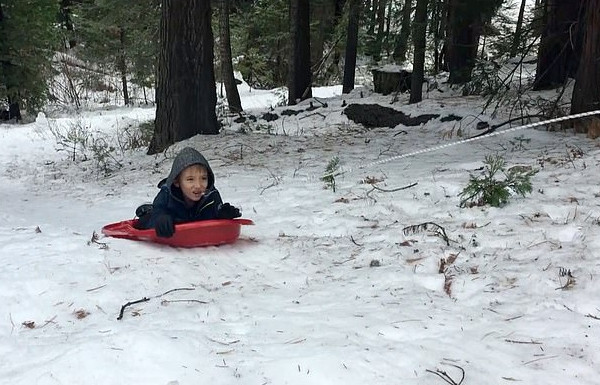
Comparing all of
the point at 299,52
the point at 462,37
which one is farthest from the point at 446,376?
the point at 462,37

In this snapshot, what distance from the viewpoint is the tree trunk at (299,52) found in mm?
12414

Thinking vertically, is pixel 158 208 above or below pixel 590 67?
below

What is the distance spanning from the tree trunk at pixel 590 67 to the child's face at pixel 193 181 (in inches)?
194

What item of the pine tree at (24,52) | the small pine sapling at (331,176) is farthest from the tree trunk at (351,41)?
the pine tree at (24,52)

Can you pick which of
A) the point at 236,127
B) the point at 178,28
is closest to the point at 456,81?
the point at 236,127

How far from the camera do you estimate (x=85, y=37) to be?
22.4m

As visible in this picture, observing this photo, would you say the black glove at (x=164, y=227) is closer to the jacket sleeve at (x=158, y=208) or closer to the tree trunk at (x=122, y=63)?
the jacket sleeve at (x=158, y=208)

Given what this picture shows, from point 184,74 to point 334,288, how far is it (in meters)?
6.29

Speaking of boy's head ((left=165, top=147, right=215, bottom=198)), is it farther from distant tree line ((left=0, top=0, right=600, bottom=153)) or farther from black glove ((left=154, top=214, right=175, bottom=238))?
distant tree line ((left=0, top=0, right=600, bottom=153))

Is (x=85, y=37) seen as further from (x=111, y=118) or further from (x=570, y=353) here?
→ (x=570, y=353)

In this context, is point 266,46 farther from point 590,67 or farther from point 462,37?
point 590,67

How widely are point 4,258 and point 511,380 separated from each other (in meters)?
3.09

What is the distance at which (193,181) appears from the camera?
393 cm

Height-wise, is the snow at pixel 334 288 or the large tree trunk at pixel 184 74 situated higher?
the large tree trunk at pixel 184 74
